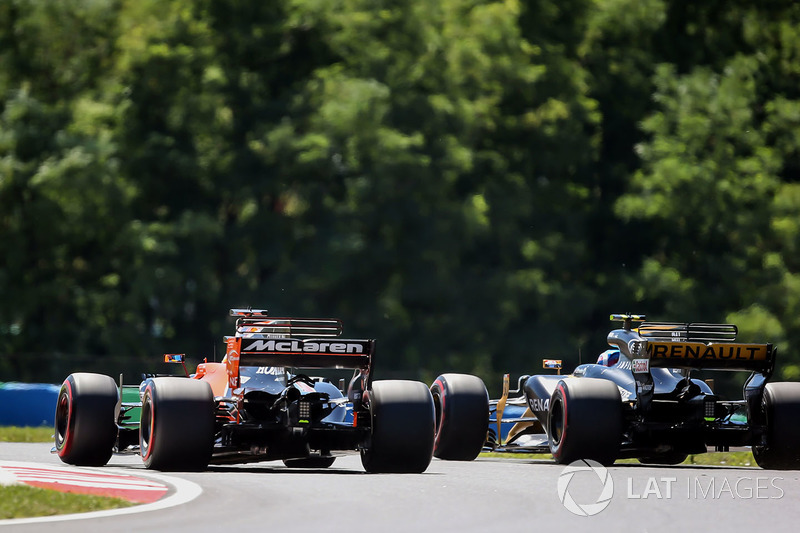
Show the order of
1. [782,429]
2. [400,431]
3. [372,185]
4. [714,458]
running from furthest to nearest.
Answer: [372,185]
[714,458]
[782,429]
[400,431]

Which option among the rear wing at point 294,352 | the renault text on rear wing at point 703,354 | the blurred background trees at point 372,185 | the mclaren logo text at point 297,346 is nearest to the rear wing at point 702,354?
the renault text on rear wing at point 703,354

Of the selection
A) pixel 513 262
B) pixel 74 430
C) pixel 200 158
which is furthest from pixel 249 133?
pixel 74 430

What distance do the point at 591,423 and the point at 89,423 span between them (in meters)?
5.19

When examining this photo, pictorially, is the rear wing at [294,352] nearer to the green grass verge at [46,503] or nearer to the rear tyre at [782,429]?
the green grass verge at [46,503]

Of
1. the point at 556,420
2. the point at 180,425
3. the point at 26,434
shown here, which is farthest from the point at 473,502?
the point at 26,434

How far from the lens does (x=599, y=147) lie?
142ft

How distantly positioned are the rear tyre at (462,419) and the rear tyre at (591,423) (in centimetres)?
207

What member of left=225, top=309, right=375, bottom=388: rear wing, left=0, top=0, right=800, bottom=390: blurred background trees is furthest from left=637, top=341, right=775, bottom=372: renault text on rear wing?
left=0, top=0, right=800, bottom=390: blurred background trees

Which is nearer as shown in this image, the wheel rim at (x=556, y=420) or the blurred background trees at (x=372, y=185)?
the wheel rim at (x=556, y=420)

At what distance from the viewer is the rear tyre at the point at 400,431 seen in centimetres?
1506

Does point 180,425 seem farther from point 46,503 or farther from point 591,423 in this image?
point 591,423

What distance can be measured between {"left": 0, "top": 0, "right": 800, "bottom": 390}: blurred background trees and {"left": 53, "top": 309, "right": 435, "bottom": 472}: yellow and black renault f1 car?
18.9 m

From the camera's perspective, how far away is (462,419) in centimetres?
1806

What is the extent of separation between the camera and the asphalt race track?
981cm
